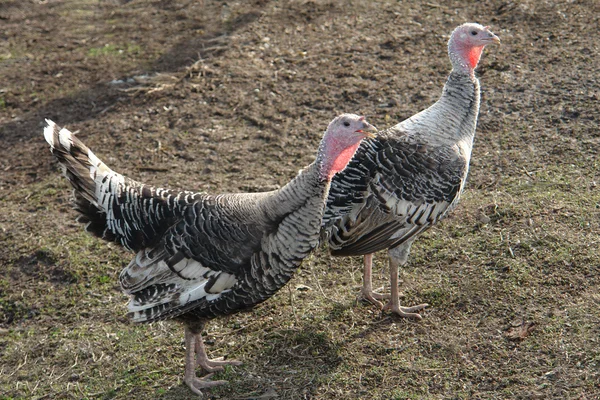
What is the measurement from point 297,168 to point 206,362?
2.38 metres

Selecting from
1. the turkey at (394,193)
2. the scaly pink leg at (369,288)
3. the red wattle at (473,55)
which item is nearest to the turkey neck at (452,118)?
the turkey at (394,193)

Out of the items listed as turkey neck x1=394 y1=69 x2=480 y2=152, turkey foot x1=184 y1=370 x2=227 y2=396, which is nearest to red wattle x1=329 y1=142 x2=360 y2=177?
turkey neck x1=394 y1=69 x2=480 y2=152

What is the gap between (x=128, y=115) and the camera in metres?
7.49

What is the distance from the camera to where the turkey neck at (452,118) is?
5.13 metres

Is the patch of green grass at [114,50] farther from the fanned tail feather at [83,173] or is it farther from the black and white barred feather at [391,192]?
the black and white barred feather at [391,192]

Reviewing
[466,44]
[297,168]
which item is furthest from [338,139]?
[297,168]

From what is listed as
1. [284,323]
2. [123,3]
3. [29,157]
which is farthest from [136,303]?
[123,3]

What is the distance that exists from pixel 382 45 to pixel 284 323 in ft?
14.2

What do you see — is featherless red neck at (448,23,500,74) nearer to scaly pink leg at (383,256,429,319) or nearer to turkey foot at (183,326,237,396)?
scaly pink leg at (383,256,429,319)

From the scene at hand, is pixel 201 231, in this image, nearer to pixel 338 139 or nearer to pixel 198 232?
pixel 198 232

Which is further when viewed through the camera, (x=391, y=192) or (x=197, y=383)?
(x=391, y=192)

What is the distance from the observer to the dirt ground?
15.3ft

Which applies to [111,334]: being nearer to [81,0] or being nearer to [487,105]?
[487,105]

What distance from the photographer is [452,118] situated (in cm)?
527
